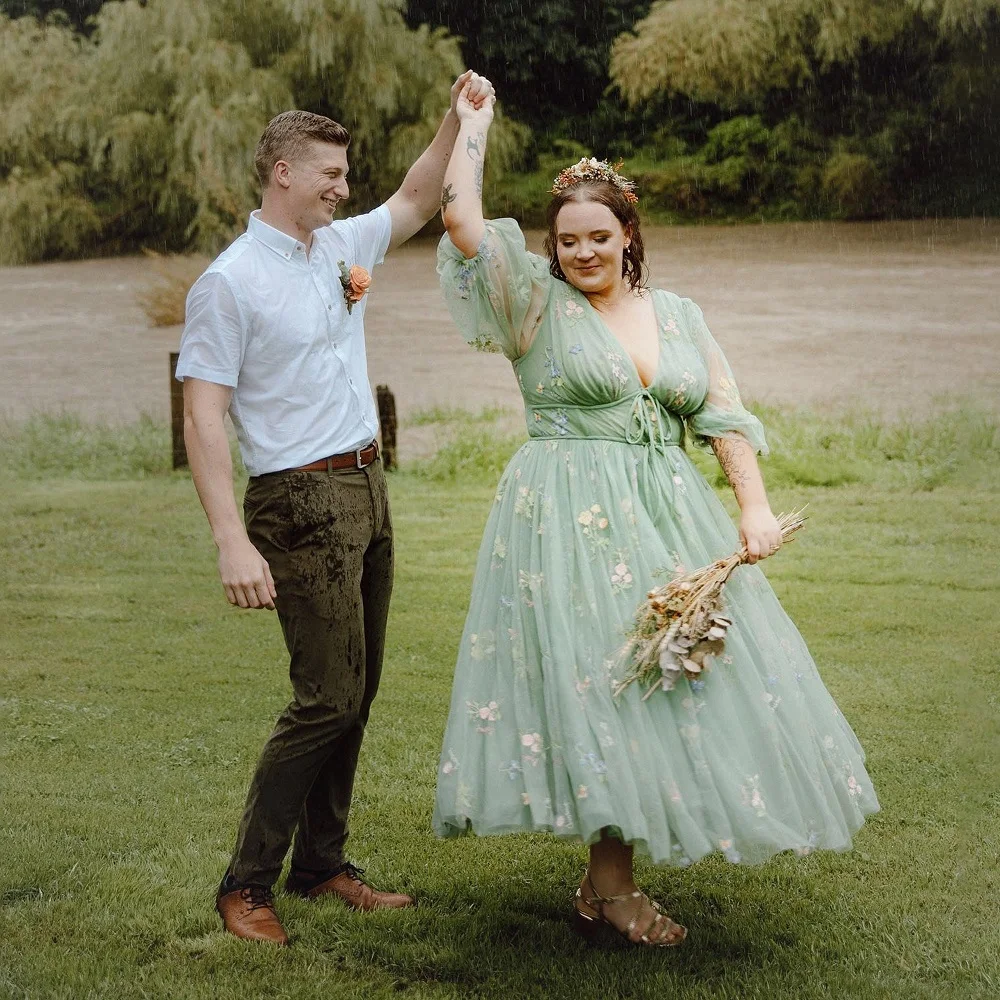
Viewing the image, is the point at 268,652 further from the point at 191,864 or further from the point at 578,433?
the point at 578,433

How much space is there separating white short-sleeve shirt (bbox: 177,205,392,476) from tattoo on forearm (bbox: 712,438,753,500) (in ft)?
2.33

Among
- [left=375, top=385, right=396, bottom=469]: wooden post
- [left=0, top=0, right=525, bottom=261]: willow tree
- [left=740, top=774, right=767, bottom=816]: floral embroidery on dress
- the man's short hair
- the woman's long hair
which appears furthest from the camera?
Answer: [left=0, top=0, right=525, bottom=261]: willow tree

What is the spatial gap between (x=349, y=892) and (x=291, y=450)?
99 centimetres

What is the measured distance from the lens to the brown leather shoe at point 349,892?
2990 mm

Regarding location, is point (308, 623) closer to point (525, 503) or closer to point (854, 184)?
point (525, 503)

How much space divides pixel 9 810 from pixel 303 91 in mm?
7096

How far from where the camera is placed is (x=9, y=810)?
12.0 ft

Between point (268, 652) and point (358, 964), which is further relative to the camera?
point (268, 652)

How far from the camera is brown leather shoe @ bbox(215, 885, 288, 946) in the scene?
278 centimetres

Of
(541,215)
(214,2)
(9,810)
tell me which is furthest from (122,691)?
(214,2)

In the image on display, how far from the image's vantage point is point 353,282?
2.79 m

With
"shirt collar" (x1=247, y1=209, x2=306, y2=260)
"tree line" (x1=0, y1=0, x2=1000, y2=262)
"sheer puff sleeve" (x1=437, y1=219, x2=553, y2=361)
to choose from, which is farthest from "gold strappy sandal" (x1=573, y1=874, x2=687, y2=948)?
"tree line" (x1=0, y1=0, x2=1000, y2=262)

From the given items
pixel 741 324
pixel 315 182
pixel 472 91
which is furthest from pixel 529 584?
pixel 741 324

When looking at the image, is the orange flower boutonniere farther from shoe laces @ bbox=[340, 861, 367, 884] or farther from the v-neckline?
shoe laces @ bbox=[340, 861, 367, 884]
